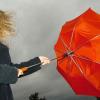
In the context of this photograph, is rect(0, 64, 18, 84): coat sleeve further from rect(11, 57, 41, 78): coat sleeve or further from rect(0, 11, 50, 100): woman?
rect(11, 57, 41, 78): coat sleeve

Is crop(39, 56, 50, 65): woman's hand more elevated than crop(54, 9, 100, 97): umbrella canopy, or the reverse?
crop(54, 9, 100, 97): umbrella canopy

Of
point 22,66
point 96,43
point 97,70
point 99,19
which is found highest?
point 99,19

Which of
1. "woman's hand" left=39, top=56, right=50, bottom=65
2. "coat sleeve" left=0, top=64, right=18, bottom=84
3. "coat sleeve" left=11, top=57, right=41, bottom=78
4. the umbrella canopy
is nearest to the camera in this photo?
"coat sleeve" left=0, top=64, right=18, bottom=84

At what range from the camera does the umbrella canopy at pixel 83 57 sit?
13.1 meters

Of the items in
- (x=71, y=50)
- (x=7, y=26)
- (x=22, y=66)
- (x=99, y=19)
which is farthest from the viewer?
(x=99, y=19)

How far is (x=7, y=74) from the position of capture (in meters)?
8.50

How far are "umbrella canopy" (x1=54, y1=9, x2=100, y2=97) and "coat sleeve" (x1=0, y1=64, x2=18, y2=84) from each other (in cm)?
432

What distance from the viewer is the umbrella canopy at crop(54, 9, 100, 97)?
13125mm

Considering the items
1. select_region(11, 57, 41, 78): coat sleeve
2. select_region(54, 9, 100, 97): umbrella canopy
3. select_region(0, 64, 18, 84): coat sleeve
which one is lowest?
select_region(0, 64, 18, 84): coat sleeve

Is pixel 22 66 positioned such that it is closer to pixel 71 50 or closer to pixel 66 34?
pixel 71 50

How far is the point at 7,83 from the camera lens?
8531mm

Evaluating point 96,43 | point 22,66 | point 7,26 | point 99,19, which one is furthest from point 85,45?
point 7,26

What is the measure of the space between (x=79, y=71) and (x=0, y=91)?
5.39 meters

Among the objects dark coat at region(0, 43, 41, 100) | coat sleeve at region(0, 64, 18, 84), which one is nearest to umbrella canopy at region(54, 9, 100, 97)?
dark coat at region(0, 43, 41, 100)
